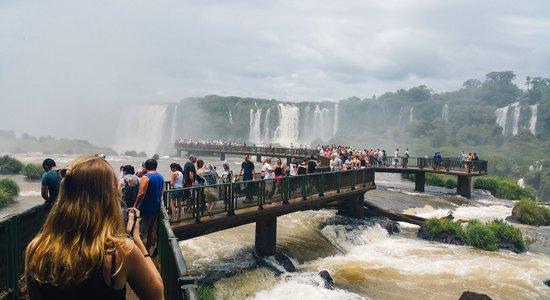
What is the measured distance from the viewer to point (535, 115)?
3597 inches

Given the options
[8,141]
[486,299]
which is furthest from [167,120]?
[486,299]

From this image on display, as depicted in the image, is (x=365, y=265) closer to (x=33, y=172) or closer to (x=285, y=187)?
(x=285, y=187)

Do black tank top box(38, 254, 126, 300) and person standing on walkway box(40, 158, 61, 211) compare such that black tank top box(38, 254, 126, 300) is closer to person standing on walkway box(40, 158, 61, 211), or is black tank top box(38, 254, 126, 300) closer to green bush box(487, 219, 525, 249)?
person standing on walkway box(40, 158, 61, 211)

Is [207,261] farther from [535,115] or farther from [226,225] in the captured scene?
[535,115]

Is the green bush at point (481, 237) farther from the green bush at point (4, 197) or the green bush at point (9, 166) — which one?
the green bush at point (9, 166)

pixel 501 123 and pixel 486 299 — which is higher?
pixel 501 123

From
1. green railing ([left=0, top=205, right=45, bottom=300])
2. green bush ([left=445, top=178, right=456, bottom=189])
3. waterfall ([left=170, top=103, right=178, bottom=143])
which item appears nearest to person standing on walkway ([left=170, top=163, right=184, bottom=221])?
green railing ([left=0, top=205, right=45, bottom=300])

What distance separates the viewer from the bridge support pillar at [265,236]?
13539 millimetres

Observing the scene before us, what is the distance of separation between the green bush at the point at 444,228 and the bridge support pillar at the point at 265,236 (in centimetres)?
823

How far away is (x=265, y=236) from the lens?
13.6m

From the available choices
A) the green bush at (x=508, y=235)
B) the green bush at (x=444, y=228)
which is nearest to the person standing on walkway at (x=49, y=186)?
the green bush at (x=444, y=228)

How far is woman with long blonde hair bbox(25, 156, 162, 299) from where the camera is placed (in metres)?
1.90

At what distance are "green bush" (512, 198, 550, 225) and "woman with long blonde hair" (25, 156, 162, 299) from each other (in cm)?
2535

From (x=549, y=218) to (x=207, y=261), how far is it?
→ 20.3m
